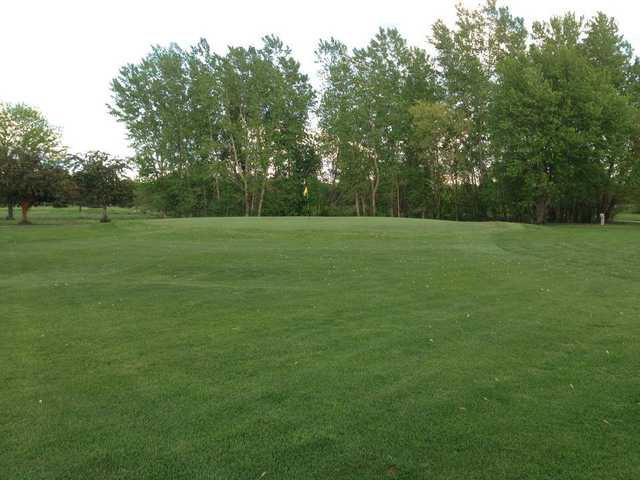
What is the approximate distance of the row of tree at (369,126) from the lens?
42.1 meters

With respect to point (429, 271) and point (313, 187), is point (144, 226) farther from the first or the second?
point (313, 187)

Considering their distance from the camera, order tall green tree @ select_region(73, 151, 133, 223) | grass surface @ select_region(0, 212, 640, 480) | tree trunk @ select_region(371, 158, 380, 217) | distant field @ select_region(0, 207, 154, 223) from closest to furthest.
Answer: grass surface @ select_region(0, 212, 640, 480) → distant field @ select_region(0, 207, 154, 223) → tall green tree @ select_region(73, 151, 133, 223) → tree trunk @ select_region(371, 158, 380, 217)

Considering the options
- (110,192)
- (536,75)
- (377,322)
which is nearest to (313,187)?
(110,192)

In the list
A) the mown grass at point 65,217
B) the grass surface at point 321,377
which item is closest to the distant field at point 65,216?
the mown grass at point 65,217

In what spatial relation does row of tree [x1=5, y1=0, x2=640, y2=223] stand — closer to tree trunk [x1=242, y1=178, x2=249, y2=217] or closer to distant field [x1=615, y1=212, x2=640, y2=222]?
tree trunk [x1=242, y1=178, x2=249, y2=217]

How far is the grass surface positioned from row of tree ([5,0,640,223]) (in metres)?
34.1

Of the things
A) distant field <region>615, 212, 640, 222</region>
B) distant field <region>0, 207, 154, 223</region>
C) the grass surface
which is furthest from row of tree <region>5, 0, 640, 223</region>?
the grass surface

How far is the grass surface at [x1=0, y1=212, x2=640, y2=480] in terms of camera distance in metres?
3.53

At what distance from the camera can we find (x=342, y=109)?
53.5 meters

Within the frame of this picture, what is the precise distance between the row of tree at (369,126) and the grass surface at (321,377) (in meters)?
34.1

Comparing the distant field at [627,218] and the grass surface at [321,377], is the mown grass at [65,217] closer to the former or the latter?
the grass surface at [321,377]

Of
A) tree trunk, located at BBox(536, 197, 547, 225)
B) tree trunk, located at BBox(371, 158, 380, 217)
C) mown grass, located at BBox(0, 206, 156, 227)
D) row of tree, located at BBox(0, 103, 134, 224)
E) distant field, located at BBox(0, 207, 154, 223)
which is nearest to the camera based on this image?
row of tree, located at BBox(0, 103, 134, 224)

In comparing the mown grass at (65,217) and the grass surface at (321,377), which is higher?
the mown grass at (65,217)

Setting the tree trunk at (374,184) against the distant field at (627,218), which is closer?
the distant field at (627,218)
